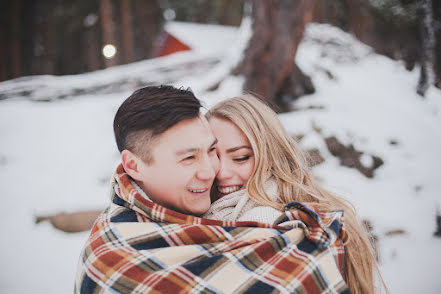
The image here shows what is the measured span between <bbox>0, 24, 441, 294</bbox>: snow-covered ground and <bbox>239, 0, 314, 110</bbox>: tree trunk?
34 cm

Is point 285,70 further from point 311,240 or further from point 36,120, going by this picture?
point 36,120

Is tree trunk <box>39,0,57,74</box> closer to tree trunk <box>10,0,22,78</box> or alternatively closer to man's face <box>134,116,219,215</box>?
tree trunk <box>10,0,22,78</box>

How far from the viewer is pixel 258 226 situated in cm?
143

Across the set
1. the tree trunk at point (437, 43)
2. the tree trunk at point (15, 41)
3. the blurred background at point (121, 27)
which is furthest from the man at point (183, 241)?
the tree trunk at point (15, 41)

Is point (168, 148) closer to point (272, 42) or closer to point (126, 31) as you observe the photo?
point (272, 42)

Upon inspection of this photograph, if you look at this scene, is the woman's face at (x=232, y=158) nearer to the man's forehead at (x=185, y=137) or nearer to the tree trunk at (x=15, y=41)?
the man's forehead at (x=185, y=137)

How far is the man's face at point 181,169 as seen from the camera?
1.66 meters

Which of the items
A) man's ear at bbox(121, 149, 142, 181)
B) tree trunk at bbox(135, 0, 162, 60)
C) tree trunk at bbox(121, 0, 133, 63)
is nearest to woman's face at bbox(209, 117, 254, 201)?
man's ear at bbox(121, 149, 142, 181)

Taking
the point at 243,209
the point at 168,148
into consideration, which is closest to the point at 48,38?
the point at 168,148

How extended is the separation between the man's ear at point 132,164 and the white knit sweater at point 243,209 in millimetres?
515

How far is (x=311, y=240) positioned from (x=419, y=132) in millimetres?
4413

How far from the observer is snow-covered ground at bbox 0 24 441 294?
316 centimetres

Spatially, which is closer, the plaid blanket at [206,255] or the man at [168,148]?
the plaid blanket at [206,255]

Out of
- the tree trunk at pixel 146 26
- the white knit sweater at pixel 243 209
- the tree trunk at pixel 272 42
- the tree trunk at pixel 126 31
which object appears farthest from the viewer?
the tree trunk at pixel 146 26
